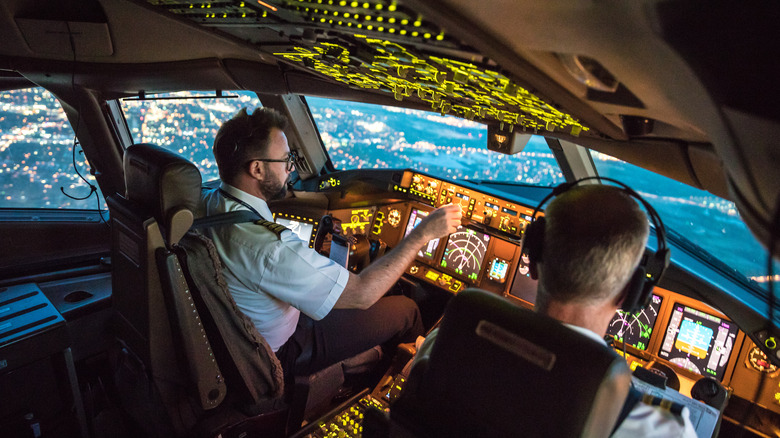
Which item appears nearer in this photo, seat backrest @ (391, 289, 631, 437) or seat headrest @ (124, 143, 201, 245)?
seat backrest @ (391, 289, 631, 437)

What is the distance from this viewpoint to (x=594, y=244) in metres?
0.86

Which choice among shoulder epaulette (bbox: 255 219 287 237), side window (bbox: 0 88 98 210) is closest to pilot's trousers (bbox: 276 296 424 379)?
shoulder epaulette (bbox: 255 219 287 237)

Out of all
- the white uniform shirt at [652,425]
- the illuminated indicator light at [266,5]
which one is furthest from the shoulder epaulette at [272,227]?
the white uniform shirt at [652,425]

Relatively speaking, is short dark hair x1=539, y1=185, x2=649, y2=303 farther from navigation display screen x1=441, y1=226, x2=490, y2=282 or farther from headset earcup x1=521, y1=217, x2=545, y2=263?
navigation display screen x1=441, y1=226, x2=490, y2=282

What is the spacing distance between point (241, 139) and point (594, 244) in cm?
142

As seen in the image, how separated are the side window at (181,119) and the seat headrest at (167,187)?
177 centimetres

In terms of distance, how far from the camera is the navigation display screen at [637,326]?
79.4 inches

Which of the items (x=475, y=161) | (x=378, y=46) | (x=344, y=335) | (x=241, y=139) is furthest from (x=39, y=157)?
(x=378, y=46)

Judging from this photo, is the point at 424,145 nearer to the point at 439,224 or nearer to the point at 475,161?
the point at 475,161

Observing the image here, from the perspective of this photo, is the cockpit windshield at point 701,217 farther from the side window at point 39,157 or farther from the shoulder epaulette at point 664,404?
the side window at point 39,157

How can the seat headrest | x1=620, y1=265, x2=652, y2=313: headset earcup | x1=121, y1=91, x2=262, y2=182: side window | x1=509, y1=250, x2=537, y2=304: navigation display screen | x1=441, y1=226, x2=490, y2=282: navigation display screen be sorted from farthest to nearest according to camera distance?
x1=121, y1=91, x2=262, y2=182: side window
x1=441, y1=226, x2=490, y2=282: navigation display screen
x1=509, y1=250, x2=537, y2=304: navigation display screen
the seat headrest
x1=620, y1=265, x2=652, y2=313: headset earcup

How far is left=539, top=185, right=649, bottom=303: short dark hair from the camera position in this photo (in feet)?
2.81

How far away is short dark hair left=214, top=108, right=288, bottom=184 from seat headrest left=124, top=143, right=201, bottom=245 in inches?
10.1

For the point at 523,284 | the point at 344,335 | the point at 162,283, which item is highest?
the point at 523,284
